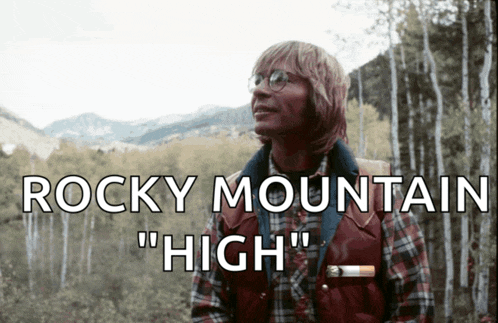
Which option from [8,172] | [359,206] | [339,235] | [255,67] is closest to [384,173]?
[359,206]

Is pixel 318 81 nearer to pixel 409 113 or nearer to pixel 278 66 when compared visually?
pixel 278 66

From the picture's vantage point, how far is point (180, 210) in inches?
118

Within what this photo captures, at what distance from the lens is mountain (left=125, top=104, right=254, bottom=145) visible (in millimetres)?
3121

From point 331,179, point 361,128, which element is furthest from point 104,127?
point 331,179

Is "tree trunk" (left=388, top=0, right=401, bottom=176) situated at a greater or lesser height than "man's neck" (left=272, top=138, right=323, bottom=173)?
greater

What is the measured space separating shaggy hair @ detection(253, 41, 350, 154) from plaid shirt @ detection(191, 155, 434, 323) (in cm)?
21

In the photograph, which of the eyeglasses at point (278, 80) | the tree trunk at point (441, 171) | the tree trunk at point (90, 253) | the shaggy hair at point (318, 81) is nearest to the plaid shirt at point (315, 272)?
the shaggy hair at point (318, 81)

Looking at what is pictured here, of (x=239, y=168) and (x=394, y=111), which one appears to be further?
(x=394, y=111)

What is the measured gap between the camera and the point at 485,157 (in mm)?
3367

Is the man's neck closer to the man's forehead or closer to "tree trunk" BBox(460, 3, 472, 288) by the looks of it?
the man's forehead

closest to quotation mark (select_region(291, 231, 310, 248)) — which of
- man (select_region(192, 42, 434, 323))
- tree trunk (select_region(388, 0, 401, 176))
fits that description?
man (select_region(192, 42, 434, 323))

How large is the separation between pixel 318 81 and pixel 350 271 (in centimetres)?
66

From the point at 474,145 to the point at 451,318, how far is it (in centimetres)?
127

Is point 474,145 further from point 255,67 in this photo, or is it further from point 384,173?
point 255,67
